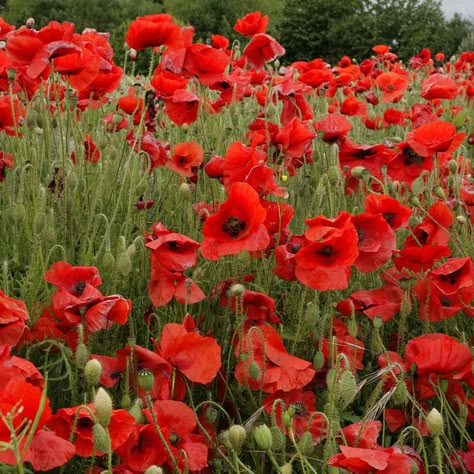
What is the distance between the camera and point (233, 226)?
155 cm

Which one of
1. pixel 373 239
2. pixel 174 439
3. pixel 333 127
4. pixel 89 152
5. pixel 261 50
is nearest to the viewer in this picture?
pixel 174 439

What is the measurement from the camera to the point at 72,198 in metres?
1.86

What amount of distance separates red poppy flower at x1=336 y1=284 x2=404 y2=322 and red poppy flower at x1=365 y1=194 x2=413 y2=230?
17 centimetres

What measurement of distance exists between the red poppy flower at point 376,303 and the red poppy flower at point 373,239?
0.35ft

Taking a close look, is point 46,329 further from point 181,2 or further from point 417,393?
point 181,2

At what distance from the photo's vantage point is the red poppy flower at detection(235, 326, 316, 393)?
4.85ft

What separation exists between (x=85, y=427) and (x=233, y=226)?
0.52 m

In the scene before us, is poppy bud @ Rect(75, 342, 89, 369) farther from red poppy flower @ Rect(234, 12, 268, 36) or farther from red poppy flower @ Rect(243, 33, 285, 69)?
red poppy flower @ Rect(234, 12, 268, 36)

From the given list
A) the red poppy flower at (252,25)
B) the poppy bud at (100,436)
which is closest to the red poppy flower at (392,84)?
the red poppy flower at (252,25)

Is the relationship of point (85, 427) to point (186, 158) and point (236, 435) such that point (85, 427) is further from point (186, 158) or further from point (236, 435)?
point (186, 158)

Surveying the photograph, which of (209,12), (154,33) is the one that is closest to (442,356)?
(154,33)

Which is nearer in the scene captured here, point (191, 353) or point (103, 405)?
point (103, 405)

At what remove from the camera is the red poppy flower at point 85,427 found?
1.12 meters

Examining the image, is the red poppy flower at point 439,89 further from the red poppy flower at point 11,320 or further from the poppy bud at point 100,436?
the poppy bud at point 100,436
